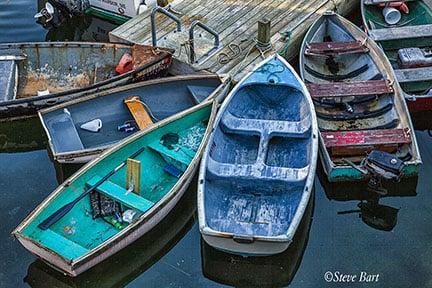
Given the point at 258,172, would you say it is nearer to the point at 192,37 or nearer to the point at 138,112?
the point at 138,112

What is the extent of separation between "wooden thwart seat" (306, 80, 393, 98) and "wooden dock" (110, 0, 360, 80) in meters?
1.44

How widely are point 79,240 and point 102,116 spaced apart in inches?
111

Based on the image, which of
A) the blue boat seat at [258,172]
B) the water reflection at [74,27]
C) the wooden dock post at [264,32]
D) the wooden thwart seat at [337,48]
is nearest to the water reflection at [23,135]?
the water reflection at [74,27]

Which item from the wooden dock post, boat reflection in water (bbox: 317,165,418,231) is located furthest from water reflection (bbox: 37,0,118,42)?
boat reflection in water (bbox: 317,165,418,231)

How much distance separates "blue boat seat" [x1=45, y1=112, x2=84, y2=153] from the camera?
984 cm

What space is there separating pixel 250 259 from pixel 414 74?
16.7ft

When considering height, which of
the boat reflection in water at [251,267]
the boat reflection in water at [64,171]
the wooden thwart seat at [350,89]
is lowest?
the boat reflection in water at [251,267]

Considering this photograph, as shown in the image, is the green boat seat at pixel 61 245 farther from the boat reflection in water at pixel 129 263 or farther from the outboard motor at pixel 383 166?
the outboard motor at pixel 383 166

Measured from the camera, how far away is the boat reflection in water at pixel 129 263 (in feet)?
28.3

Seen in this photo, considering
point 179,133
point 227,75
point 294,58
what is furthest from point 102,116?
point 294,58

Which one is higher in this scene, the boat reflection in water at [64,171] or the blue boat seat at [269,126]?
the blue boat seat at [269,126]

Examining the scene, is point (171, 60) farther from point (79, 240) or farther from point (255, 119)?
point (79, 240)

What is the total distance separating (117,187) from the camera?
912cm

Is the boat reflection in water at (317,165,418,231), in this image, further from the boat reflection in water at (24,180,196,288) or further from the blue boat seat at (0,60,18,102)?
the blue boat seat at (0,60,18,102)
